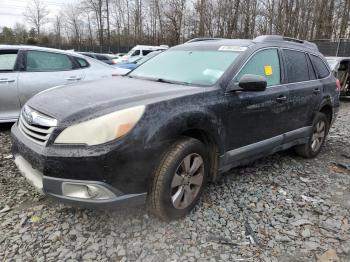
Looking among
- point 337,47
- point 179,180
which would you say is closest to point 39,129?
point 179,180

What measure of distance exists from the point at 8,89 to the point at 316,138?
16.5ft

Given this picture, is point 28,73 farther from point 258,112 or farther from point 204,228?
point 204,228

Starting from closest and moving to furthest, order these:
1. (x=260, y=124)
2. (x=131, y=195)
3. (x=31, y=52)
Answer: (x=131, y=195), (x=260, y=124), (x=31, y=52)

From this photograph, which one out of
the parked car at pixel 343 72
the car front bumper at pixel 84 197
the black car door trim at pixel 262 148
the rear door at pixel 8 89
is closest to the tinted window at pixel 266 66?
the black car door trim at pixel 262 148

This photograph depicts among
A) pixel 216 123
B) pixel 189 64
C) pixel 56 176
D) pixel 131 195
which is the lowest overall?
pixel 131 195

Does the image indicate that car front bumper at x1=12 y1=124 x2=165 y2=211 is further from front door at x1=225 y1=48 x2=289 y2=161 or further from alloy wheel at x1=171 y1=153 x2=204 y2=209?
front door at x1=225 y1=48 x2=289 y2=161

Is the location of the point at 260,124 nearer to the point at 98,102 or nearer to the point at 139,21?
the point at 98,102

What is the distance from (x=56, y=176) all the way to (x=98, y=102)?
677 millimetres

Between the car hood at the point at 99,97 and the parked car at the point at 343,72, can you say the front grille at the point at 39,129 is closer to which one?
the car hood at the point at 99,97

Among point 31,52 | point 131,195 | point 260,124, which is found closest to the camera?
→ point 131,195

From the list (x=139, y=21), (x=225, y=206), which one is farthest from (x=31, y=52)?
(x=139, y=21)

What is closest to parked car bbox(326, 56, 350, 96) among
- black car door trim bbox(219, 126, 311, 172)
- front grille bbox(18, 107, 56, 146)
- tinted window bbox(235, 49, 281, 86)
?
black car door trim bbox(219, 126, 311, 172)

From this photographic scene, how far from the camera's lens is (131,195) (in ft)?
8.39

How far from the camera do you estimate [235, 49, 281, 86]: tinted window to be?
359cm
